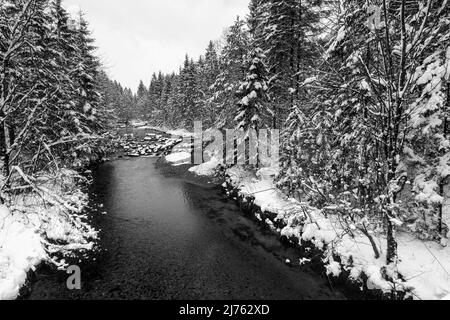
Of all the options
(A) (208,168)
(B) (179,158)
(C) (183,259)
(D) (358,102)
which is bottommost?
(C) (183,259)

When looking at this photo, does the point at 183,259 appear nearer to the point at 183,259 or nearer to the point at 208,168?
the point at 183,259

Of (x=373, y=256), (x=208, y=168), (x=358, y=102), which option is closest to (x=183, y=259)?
(x=373, y=256)

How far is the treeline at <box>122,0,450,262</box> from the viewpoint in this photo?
712 centimetres

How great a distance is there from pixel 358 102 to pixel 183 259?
9.94 meters

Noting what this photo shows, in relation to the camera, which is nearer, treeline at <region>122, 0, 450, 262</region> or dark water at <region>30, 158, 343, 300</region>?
treeline at <region>122, 0, 450, 262</region>

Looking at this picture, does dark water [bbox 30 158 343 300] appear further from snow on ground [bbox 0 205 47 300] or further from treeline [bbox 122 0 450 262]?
treeline [bbox 122 0 450 262]

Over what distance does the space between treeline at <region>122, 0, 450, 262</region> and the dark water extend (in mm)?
3008

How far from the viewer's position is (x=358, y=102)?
1142 centimetres

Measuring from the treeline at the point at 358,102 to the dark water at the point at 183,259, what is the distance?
3.01 metres

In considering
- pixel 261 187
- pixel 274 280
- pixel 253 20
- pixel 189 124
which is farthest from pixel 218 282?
pixel 189 124

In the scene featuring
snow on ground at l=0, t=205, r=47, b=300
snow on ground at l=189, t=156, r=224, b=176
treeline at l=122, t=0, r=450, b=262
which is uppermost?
treeline at l=122, t=0, r=450, b=262

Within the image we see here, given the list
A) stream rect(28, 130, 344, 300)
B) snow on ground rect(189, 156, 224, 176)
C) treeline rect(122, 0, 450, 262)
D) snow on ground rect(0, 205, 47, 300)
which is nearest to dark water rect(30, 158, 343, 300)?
stream rect(28, 130, 344, 300)
